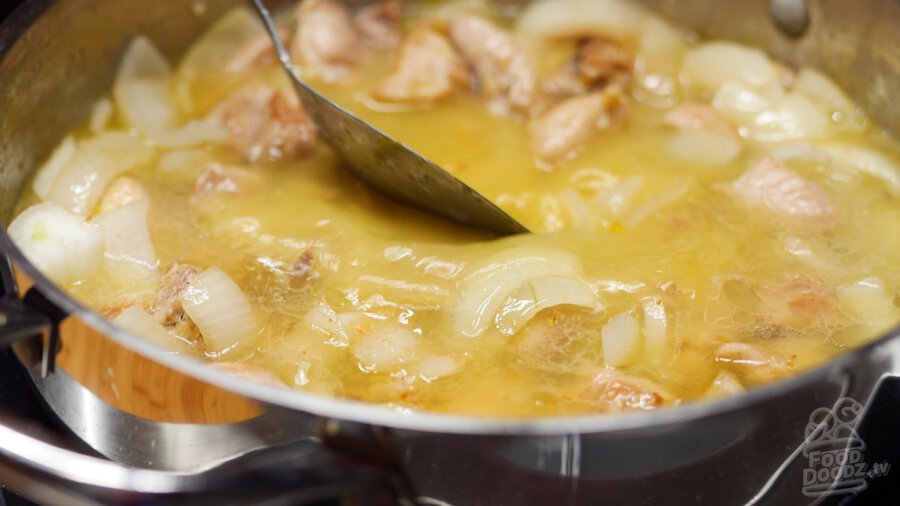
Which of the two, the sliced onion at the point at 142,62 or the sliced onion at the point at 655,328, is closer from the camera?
the sliced onion at the point at 655,328

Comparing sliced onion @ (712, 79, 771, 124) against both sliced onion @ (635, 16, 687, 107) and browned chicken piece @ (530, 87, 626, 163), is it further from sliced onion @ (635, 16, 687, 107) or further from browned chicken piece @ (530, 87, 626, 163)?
browned chicken piece @ (530, 87, 626, 163)

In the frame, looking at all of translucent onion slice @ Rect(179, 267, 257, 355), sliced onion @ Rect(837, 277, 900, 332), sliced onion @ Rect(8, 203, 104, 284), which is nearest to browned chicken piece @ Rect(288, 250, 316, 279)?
translucent onion slice @ Rect(179, 267, 257, 355)

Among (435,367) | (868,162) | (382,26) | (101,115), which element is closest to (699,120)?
(868,162)

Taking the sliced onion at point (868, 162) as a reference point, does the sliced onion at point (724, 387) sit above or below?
above

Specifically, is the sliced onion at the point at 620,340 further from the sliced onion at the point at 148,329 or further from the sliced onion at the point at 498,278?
the sliced onion at the point at 148,329

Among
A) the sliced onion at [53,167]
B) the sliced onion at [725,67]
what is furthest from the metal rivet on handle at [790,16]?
the sliced onion at [53,167]

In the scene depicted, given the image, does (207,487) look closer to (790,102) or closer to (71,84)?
(71,84)

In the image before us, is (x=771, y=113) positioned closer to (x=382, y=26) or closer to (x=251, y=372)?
(x=382, y=26)
